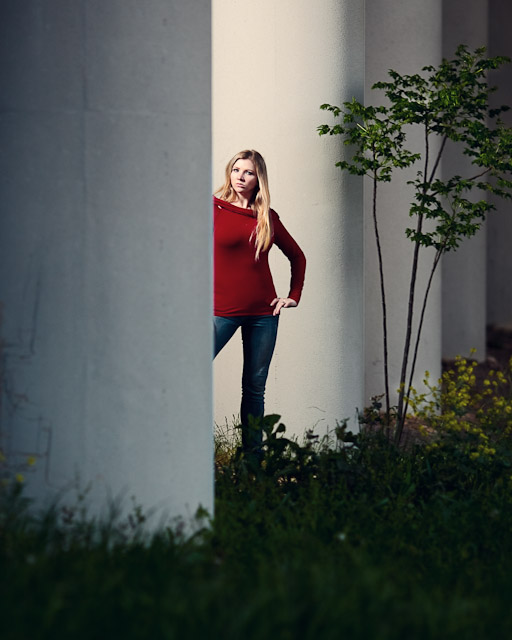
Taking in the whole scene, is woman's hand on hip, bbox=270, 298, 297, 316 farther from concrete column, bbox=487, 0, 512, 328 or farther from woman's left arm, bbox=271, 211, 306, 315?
concrete column, bbox=487, 0, 512, 328

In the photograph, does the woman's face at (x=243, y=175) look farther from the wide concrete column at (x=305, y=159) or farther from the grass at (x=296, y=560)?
the grass at (x=296, y=560)

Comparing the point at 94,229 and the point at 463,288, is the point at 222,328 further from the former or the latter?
the point at 463,288

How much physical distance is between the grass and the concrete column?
993cm

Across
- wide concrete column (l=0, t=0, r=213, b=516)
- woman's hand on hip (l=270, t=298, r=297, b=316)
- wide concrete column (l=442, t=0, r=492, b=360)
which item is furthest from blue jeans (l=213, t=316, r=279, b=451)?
wide concrete column (l=442, t=0, r=492, b=360)

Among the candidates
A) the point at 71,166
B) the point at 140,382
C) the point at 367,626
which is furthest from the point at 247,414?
the point at 367,626

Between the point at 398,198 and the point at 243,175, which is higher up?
the point at 398,198

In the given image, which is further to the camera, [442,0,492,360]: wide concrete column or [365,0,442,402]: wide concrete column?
[442,0,492,360]: wide concrete column

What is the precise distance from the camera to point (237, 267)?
588 centimetres

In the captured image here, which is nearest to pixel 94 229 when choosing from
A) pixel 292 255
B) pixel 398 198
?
pixel 292 255

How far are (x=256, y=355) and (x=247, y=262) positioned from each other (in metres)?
0.59

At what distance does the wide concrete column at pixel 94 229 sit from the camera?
399 cm

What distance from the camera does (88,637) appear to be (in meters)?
2.86

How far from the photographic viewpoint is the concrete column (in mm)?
14828

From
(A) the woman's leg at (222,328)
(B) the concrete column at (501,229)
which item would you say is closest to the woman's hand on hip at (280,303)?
(A) the woman's leg at (222,328)
